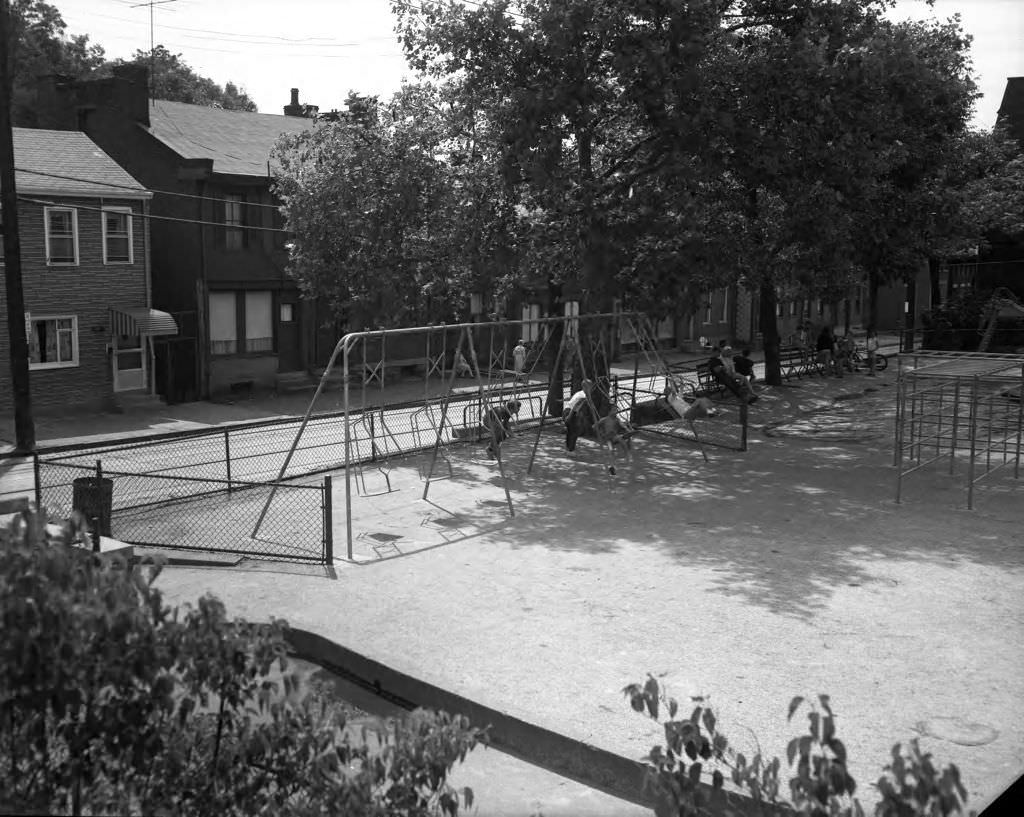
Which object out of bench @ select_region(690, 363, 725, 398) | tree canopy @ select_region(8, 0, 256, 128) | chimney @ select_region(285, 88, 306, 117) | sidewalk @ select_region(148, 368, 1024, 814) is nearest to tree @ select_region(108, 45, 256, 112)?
tree canopy @ select_region(8, 0, 256, 128)

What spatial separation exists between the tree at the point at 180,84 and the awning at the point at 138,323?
1453 inches

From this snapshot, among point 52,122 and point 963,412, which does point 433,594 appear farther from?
point 52,122

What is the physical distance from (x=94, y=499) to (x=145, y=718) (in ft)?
31.8

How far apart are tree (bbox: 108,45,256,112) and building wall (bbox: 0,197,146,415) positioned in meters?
36.2

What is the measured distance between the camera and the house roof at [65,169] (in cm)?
2833

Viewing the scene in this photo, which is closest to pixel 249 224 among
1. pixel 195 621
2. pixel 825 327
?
pixel 825 327

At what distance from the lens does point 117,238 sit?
30.7m

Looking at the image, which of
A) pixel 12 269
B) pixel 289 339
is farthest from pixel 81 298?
pixel 289 339

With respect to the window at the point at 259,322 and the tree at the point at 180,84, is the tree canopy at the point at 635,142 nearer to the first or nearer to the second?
the window at the point at 259,322

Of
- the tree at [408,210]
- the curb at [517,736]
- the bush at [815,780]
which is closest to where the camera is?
the bush at [815,780]

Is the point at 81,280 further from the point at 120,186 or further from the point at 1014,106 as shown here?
the point at 1014,106

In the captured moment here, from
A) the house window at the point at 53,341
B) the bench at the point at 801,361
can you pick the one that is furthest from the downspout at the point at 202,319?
the bench at the point at 801,361

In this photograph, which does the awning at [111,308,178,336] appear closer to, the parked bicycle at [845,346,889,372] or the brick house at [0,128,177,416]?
the brick house at [0,128,177,416]

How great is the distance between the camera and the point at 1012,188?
40719 millimetres
